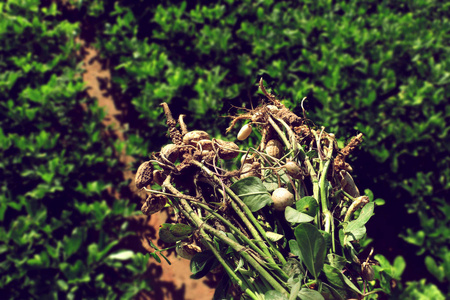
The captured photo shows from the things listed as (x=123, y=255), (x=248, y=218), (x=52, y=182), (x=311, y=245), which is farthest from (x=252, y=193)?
(x=52, y=182)

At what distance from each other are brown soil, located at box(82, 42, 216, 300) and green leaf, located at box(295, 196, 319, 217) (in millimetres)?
495

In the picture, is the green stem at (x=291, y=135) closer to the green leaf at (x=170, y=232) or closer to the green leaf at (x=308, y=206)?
the green leaf at (x=308, y=206)

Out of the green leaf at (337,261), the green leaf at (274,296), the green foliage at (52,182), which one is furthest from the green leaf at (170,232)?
the green foliage at (52,182)

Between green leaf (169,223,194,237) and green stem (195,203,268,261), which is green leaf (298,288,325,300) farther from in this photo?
green leaf (169,223,194,237)

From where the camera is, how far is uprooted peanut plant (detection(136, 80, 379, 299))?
0.74m

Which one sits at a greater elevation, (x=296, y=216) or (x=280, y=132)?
(x=280, y=132)

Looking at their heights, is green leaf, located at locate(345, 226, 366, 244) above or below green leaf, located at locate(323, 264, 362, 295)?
above

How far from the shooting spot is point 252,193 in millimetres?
808

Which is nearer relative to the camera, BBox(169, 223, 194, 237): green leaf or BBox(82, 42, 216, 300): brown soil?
BBox(169, 223, 194, 237): green leaf

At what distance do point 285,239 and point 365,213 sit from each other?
197 millimetres

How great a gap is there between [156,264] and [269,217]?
0.71 m

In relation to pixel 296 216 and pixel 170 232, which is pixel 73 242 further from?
pixel 296 216

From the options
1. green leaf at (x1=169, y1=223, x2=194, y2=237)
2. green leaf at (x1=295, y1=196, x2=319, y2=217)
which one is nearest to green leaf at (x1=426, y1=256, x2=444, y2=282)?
green leaf at (x1=295, y1=196, x2=319, y2=217)

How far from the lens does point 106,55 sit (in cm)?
242
